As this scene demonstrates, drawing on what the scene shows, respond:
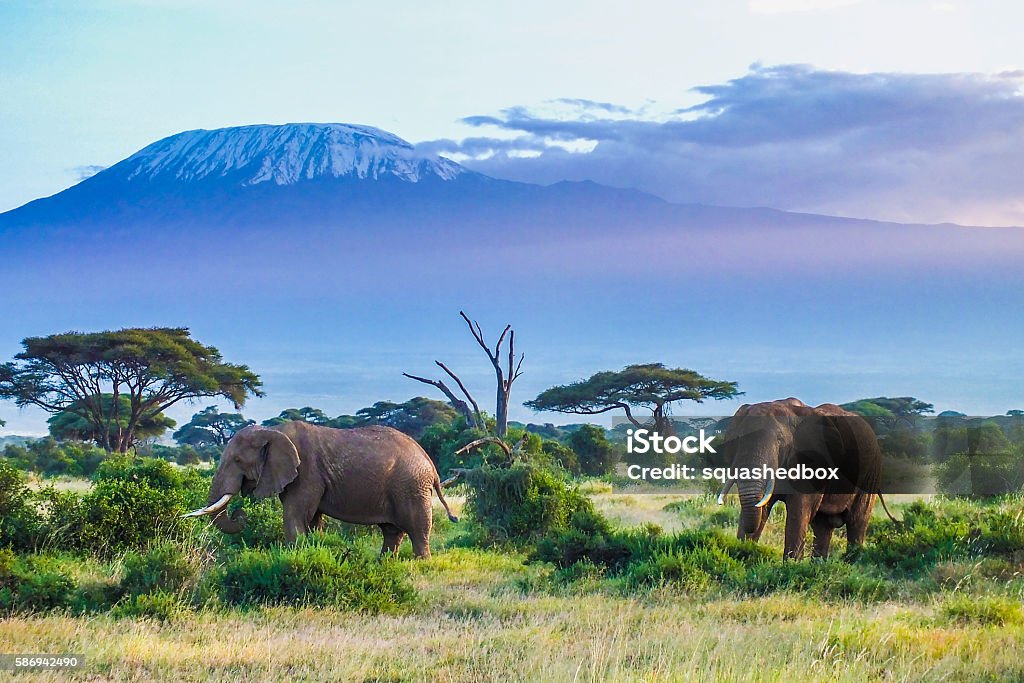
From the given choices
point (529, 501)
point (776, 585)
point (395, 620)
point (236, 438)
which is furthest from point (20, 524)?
point (776, 585)

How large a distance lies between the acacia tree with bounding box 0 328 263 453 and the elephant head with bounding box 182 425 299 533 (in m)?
31.9

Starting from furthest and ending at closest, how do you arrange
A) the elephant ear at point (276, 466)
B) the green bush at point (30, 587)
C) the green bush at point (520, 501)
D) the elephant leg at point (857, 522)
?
1. the green bush at point (520, 501)
2. the elephant leg at point (857, 522)
3. the elephant ear at point (276, 466)
4. the green bush at point (30, 587)

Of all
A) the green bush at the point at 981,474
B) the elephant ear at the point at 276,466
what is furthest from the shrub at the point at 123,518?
the green bush at the point at 981,474

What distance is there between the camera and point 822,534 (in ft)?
53.0

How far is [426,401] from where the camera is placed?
5544 cm

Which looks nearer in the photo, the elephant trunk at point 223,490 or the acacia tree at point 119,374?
the elephant trunk at point 223,490

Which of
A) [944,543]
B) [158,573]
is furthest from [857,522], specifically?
[158,573]

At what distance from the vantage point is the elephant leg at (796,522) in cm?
1488

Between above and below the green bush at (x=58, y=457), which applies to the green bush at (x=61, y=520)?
above

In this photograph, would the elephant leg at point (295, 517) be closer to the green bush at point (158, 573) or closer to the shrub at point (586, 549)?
the shrub at point (586, 549)

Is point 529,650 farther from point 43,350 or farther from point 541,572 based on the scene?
point 43,350

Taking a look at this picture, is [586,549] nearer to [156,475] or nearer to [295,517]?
[295,517]

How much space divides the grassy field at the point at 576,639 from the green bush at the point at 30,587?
0.52 meters

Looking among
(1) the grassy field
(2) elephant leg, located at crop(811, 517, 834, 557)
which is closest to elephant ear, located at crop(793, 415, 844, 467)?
(2) elephant leg, located at crop(811, 517, 834, 557)
